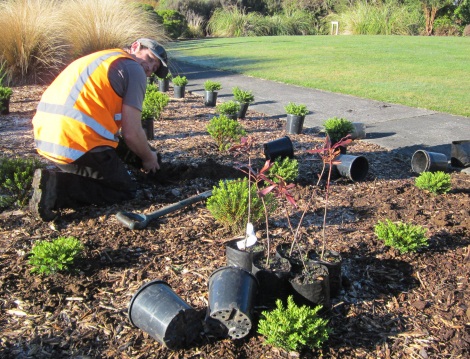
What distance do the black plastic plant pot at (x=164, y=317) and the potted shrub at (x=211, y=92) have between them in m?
6.37

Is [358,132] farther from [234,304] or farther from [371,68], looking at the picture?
[371,68]

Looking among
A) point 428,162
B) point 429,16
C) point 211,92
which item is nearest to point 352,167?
point 428,162

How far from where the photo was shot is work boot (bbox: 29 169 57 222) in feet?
11.9

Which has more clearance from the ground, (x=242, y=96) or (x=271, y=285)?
(x=242, y=96)

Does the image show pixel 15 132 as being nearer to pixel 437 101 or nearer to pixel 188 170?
pixel 188 170

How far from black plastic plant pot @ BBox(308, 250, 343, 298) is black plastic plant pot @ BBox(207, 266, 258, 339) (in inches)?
21.2

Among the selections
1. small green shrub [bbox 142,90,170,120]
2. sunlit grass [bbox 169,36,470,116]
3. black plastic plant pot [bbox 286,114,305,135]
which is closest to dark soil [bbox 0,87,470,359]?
black plastic plant pot [bbox 286,114,305,135]

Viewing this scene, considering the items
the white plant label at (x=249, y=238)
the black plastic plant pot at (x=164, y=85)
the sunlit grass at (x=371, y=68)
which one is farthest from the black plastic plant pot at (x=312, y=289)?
the black plastic plant pot at (x=164, y=85)

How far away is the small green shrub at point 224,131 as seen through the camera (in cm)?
552

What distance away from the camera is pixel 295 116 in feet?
21.9

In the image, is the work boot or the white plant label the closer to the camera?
the white plant label

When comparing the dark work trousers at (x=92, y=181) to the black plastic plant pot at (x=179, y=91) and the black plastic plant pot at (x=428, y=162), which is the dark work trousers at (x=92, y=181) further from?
the black plastic plant pot at (x=179, y=91)

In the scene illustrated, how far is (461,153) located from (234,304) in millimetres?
4220

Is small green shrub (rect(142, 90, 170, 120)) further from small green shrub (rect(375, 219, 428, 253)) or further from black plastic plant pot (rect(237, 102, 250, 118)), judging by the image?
small green shrub (rect(375, 219, 428, 253))
